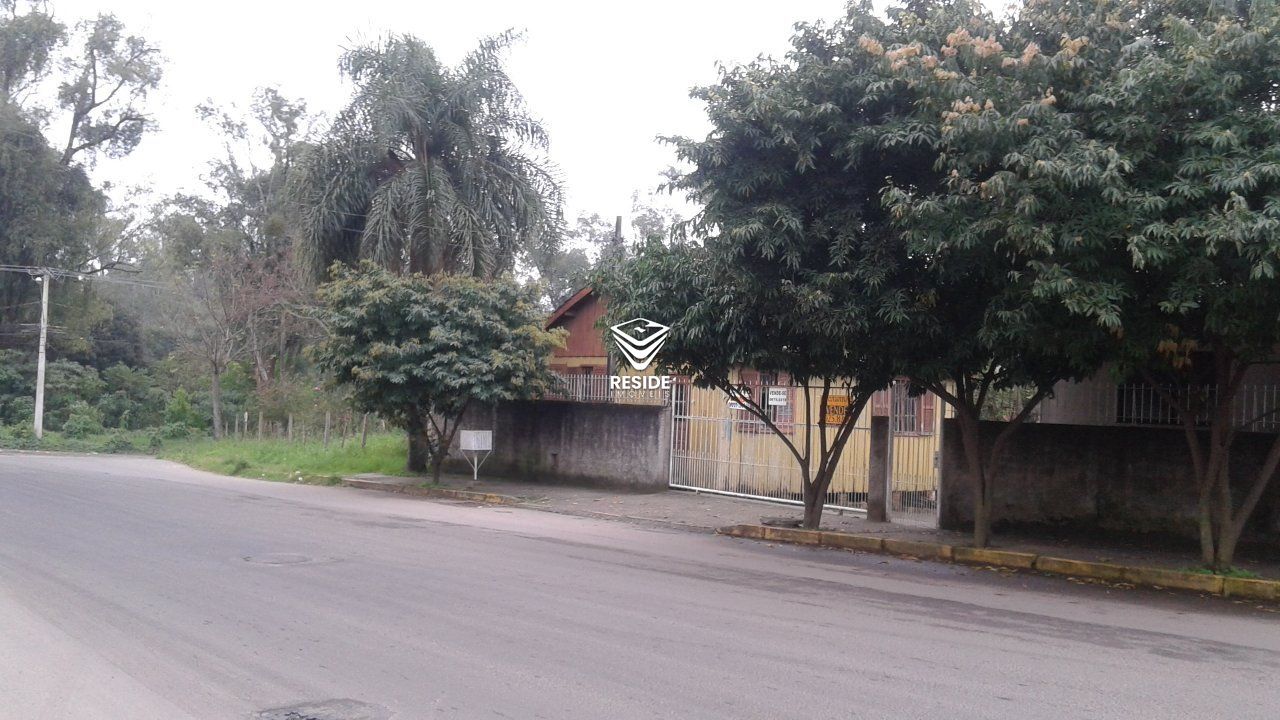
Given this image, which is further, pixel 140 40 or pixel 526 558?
pixel 140 40

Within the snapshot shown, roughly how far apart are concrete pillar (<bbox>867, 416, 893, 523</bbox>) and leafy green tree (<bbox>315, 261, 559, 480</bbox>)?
7.35m

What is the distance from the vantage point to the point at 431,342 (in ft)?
67.3

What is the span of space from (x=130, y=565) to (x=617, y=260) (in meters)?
7.70

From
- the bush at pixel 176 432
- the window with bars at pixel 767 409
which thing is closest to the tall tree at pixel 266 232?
the bush at pixel 176 432

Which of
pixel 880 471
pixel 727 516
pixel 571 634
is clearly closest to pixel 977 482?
pixel 880 471

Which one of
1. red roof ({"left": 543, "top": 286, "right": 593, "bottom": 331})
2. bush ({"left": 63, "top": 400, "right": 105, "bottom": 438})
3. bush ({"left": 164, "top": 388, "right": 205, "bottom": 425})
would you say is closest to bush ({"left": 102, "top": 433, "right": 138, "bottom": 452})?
bush ({"left": 63, "top": 400, "right": 105, "bottom": 438})

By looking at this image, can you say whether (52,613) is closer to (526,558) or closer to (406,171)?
(526,558)

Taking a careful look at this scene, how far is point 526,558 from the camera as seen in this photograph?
466 inches

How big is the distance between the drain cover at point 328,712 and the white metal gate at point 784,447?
10509 millimetres

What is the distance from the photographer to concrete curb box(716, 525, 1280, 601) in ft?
35.3

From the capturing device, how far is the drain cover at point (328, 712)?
582 cm

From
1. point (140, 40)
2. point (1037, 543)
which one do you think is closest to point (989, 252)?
point (1037, 543)

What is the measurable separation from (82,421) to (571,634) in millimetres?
40823

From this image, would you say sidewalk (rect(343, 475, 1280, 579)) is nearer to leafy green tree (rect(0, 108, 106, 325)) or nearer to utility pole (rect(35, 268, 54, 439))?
utility pole (rect(35, 268, 54, 439))
